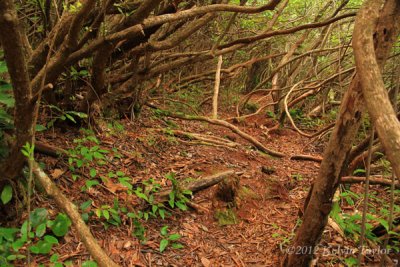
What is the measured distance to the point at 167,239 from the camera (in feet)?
9.06

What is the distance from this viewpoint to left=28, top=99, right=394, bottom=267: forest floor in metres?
2.63

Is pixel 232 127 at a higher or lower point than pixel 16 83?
lower

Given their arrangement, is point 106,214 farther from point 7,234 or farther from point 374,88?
point 374,88

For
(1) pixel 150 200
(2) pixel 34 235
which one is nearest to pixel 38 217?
(2) pixel 34 235

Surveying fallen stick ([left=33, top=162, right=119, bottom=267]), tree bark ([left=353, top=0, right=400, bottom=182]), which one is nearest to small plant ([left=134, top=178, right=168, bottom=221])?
fallen stick ([left=33, top=162, right=119, bottom=267])

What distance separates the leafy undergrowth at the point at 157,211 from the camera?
2477 millimetres

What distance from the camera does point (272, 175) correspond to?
4270 mm

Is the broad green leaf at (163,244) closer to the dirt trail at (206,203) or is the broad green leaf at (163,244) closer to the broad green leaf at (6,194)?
the dirt trail at (206,203)

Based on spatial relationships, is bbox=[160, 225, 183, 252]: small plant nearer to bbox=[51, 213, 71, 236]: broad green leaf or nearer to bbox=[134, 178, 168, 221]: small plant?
bbox=[134, 178, 168, 221]: small plant

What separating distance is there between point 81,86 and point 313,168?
150 inches

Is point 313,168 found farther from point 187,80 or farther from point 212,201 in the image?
point 187,80

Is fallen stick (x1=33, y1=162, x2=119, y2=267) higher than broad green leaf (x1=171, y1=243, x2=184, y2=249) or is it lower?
higher

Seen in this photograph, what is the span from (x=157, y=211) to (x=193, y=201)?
0.48m

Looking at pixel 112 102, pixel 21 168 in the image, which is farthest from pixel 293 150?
pixel 21 168
